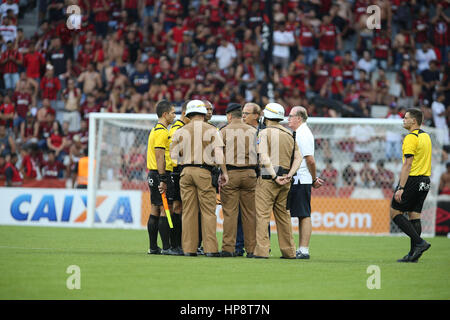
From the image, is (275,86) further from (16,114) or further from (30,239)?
(30,239)

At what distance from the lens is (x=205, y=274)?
31.9 feet

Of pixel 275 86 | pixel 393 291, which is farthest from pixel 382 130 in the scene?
pixel 393 291

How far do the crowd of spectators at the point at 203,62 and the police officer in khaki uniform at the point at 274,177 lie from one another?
12.0 meters

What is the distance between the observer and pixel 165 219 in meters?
12.6

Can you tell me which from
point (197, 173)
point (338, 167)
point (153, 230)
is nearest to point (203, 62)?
point (338, 167)

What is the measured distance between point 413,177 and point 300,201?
1743 mm

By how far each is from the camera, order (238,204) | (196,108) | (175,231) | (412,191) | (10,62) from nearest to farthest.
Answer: (412,191)
(196,108)
(238,204)
(175,231)
(10,62)

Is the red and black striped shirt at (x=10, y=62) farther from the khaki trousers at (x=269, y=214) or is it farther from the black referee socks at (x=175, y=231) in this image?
the khaki trousers at (x=269, y=214)

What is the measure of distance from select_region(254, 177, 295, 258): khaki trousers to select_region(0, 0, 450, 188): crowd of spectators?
1213 centimetres

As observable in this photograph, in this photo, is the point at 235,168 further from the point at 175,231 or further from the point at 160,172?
the point at 175,231

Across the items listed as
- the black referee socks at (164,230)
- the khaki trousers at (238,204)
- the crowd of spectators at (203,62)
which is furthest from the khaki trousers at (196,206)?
the crowd of spectators at (203,62)

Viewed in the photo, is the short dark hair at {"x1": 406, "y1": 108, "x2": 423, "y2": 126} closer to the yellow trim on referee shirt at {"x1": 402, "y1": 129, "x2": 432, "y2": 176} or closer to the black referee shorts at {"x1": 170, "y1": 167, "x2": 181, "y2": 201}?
the yellow trim on referee shirt at {"x1": 402, "y1": 129, "x2": 432, "y2": 176}

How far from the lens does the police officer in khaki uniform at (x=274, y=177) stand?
477 inches
